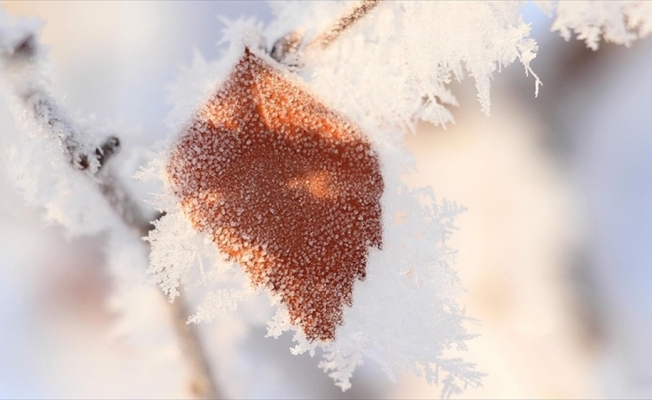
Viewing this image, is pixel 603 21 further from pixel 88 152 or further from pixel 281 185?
pixel 88 152

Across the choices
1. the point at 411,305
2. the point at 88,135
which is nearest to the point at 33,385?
the point at 88,135

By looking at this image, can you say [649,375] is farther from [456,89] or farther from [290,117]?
[290,117]

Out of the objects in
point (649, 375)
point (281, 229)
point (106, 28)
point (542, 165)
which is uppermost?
point (106, 28)

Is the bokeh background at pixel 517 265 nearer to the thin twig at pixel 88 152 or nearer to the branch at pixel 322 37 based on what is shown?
the thin twig at pixel 88 152

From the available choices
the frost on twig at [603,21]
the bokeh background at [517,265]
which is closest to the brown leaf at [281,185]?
the bokeh background at [517,265]

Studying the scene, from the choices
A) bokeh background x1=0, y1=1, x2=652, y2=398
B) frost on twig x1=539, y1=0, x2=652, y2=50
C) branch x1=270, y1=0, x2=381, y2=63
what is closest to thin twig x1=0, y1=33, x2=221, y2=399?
bokeh background x1=0, y1=1, x2=652, y2=398

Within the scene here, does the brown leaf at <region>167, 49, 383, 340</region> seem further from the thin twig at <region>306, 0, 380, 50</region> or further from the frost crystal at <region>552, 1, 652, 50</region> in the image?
the frost crystal at <region>552, 1, 652, 50</region>
